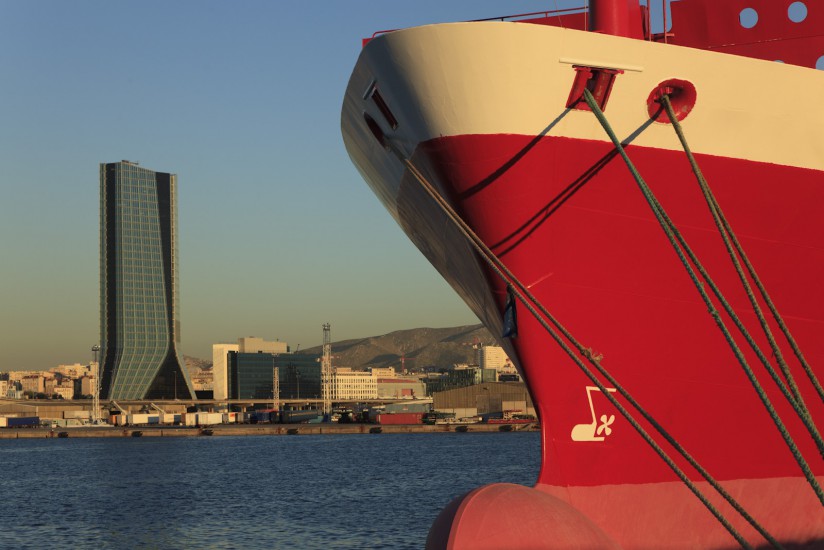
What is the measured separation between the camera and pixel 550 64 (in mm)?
12711

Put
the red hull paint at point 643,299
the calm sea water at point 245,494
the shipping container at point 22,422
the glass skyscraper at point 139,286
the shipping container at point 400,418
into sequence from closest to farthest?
the red hull paint at point 643,299 → the calm sea water at point 245,494 → the shipping container at point 400,418 → the shipping container at point 22,422 → the glass skyscraper at point 139,286

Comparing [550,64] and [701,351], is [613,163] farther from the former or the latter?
[701,351]

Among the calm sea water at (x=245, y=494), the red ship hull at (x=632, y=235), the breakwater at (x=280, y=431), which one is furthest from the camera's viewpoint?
the breakwater at (x=280, y=431)

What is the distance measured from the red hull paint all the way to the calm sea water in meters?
14.7

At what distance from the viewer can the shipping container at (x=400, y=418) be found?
124000mm

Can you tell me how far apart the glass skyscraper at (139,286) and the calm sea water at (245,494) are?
105 metres

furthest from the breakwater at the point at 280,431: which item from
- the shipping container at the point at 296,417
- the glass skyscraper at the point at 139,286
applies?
the glass skyscraper at the point at 139,286

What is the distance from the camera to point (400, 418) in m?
125

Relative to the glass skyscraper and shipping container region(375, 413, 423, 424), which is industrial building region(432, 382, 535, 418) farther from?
the glass skyscraper

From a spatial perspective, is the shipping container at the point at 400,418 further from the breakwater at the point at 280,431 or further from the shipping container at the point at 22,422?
the shipping container at the point at 22,422

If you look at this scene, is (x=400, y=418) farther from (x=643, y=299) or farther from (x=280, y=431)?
(x=643, y=299)

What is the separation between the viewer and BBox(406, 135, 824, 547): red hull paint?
13.3 meters

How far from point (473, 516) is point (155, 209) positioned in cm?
19036

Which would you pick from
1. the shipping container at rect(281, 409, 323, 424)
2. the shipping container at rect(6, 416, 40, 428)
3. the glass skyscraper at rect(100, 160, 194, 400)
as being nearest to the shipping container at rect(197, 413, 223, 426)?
the shipping container at rect(281, 409, 323, 424)
